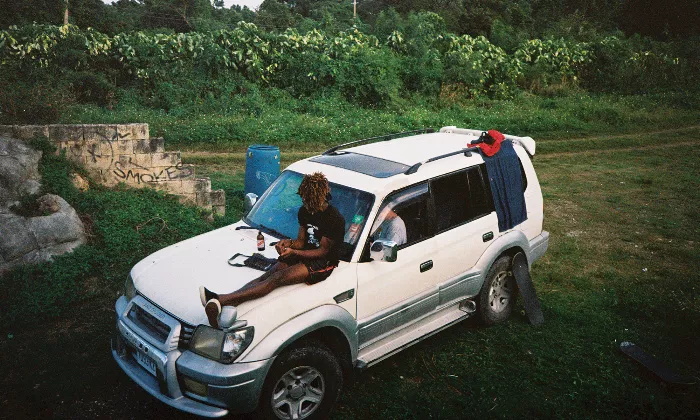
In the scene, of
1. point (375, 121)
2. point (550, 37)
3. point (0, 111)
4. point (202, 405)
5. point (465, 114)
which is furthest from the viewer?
A: point (550, 37)

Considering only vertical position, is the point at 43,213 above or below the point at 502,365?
above

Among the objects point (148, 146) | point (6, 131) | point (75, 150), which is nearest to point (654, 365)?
point (148, 146)

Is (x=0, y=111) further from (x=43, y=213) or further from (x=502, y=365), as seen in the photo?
(x=502, y=365)

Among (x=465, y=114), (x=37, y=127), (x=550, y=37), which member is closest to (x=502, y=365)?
(x=37, y=127)

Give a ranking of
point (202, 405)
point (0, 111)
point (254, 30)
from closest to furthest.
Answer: point (202, 405) < point (0, 111) < point (254, 30)

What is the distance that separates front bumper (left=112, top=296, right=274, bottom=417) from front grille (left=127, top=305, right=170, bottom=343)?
0.30 feet

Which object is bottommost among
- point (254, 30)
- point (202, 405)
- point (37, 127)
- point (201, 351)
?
point (202, 405)

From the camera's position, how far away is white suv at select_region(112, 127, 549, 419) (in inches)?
163

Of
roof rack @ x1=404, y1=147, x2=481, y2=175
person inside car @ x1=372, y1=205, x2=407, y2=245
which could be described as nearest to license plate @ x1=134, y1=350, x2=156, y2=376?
person inside car @ x1=372, y1=205, x2=407, y2=245

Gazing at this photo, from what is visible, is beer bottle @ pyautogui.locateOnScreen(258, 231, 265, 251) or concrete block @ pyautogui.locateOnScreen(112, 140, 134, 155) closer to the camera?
beer bottle @ pyautogui.locateOnScreen(258, 231, 265, 251)

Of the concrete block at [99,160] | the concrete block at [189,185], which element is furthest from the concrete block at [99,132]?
the concrete block at [189,185]

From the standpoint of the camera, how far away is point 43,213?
7.28 m

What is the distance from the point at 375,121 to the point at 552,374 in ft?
39.9

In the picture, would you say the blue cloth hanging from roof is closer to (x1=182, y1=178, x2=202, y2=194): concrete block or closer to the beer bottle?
the beer bottle
